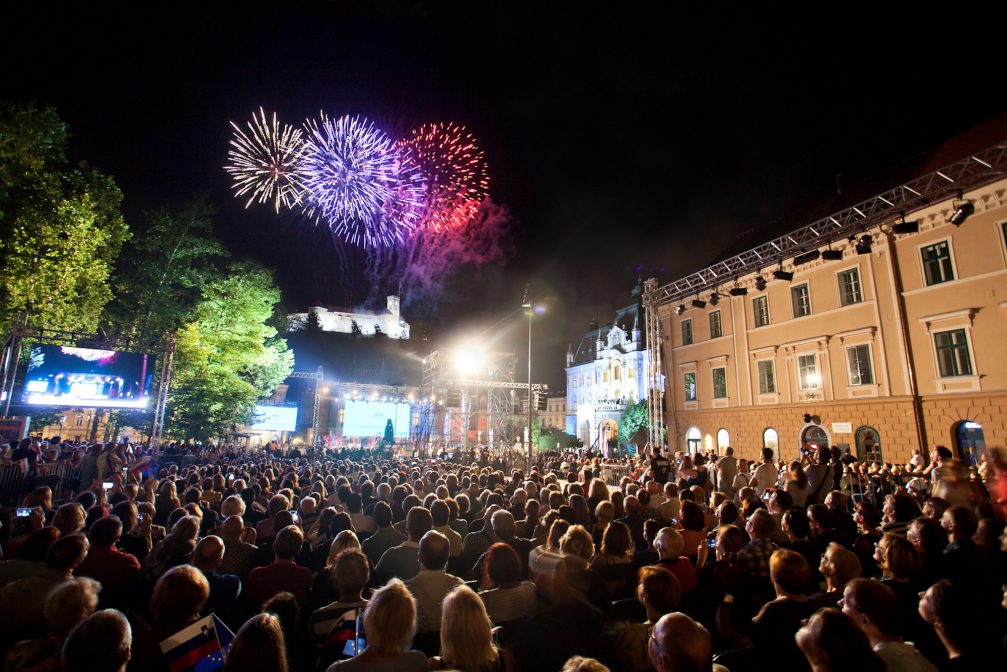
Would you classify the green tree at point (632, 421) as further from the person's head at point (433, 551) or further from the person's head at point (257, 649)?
the person's head at point (257, 649)

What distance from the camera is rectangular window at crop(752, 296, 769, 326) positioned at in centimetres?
2350

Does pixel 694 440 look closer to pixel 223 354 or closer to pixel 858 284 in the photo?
pixel 858 284

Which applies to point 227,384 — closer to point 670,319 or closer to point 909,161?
point 670,319

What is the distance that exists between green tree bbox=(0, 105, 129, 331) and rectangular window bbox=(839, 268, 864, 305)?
97.6 feet

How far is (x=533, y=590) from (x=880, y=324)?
68.9 ft

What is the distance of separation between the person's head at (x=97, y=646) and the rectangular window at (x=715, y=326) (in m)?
27.2

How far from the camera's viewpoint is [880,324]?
1866cm

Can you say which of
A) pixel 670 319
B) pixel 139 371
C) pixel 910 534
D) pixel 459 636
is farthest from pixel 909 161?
pixel 139 371

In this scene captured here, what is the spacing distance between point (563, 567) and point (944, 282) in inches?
813

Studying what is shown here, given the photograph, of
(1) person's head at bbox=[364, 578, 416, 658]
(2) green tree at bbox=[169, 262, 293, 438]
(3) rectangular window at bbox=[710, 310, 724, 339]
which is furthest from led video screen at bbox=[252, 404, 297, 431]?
(1) person's head at bbox=[364, 578, 416, 658]

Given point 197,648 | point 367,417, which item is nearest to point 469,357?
point 367,417

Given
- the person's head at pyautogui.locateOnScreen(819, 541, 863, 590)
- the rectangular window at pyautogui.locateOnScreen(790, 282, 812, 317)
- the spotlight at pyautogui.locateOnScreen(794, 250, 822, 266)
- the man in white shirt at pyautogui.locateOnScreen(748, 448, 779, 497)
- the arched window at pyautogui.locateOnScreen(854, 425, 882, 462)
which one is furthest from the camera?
the rectangular window at pyautogui.locateOnScreen(790, 282, 812, 317)

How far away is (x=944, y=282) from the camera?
1689cm

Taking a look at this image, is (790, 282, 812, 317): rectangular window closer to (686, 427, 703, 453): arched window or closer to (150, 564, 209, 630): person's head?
(686, 427, 703, 453): arched window
